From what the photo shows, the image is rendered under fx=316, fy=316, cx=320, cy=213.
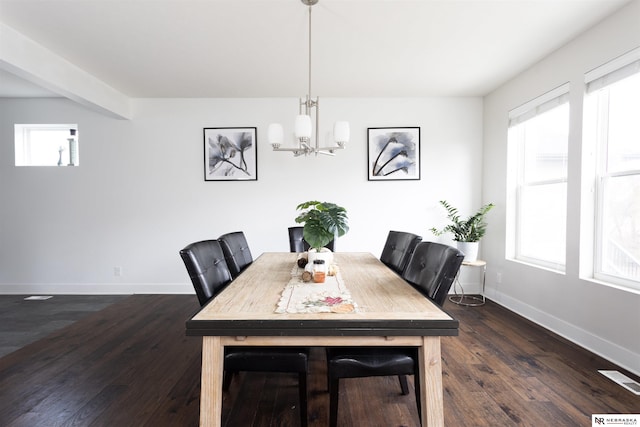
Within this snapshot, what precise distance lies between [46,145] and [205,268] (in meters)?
4.07

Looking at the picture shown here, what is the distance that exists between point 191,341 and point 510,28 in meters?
3.57

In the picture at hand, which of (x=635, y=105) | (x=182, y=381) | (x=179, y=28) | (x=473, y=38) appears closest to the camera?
(x=182, y=381)

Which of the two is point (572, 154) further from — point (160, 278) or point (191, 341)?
point (160, 278)

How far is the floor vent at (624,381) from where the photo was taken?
1.90 meters

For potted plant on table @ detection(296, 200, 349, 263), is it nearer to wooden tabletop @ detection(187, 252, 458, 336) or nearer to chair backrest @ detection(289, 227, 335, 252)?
wooden tabletop @ detection(187, 252, 458, 336)

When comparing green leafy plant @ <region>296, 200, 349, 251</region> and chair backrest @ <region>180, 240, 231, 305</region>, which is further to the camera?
green leafy plant @ <region>296, 200, 349, 251</region>

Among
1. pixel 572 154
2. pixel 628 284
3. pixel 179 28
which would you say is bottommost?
pixel 628 284

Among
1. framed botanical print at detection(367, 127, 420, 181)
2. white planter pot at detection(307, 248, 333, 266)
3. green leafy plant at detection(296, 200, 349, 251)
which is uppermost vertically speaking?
framed botanical print at detection(367, 127, 420, 181)

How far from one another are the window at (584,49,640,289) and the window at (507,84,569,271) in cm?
29

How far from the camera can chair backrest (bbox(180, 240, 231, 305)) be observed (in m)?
1.54

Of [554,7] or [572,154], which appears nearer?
[554,7]

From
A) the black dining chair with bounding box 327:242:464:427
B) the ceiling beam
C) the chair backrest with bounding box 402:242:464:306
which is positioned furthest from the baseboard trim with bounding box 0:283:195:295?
the chair backrest with bounding box 402:242:464:306

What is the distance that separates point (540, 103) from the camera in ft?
10.0

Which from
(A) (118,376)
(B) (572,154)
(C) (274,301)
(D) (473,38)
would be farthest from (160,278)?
(B) (572,154)
